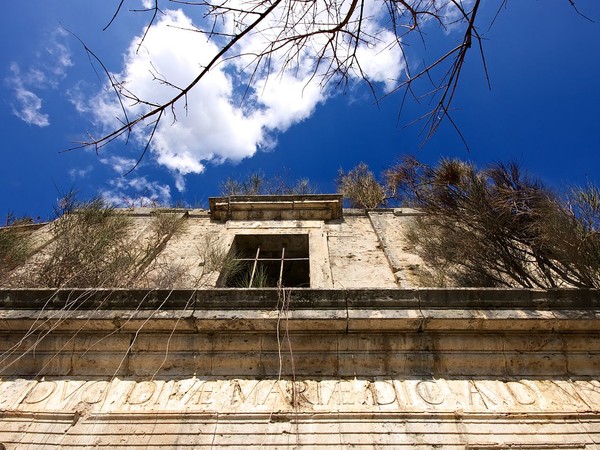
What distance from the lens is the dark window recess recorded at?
6351mm

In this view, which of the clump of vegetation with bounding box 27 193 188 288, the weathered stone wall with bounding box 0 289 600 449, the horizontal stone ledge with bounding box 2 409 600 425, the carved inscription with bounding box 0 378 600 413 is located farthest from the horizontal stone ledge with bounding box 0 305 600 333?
the clump of vegetation with bounding box 27 193 188 288

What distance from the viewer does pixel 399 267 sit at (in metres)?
5.73

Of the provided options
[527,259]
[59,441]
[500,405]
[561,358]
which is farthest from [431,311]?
[59,441]

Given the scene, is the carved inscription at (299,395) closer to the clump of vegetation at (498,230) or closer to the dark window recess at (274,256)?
the clump of vegetation at (498,230)

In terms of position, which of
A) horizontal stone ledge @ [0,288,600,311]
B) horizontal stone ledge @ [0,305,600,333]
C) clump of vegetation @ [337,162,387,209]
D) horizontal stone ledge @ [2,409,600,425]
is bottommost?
horizontal stone ledge @ [2,409,600,425]

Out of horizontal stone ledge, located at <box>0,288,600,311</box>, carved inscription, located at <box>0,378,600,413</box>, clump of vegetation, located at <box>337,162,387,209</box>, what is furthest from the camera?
clump of vegetation, located at <box>337,162,387,209</box>

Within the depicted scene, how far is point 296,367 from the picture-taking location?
3262 millimetres

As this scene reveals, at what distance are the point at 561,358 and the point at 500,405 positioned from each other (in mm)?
794

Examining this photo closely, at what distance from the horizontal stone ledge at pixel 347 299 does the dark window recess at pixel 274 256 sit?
2.70m

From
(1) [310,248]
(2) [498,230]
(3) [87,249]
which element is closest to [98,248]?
(3) [87,249]

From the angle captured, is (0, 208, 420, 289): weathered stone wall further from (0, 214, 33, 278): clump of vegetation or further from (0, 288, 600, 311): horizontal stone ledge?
(0, 288, 600, 311): horizontal stone ledge

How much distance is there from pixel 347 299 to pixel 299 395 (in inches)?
34.7

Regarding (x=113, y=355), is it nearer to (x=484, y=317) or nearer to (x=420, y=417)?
(x=420, y=417)

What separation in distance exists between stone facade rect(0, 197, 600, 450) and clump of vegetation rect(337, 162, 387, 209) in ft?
18.5
